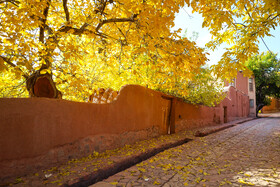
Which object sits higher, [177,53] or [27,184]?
[177,53]

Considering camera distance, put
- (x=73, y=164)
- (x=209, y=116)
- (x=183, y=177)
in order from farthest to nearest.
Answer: (x=209, y=116), (x=73, y=164), (x=183, y=177)

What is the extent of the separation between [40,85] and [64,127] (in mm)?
2658

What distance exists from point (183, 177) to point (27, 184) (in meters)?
2.65

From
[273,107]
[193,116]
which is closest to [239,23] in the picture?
[193,116]

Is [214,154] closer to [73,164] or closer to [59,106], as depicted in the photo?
[73,164]

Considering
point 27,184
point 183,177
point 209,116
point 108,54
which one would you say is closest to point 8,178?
point 27,184

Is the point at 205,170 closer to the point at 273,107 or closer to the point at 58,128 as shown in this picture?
the point at 58,128

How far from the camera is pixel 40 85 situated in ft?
19.1

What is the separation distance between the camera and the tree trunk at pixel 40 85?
5.73 m

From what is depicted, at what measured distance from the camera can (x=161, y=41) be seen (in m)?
5.31

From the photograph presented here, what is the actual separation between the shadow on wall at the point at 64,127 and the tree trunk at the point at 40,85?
7.17 feet

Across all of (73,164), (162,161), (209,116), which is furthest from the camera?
(209,116)

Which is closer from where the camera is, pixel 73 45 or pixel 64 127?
pixel 64 127

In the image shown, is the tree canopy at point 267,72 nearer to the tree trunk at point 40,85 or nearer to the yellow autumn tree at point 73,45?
the yellow autumn tree at point 73,45
